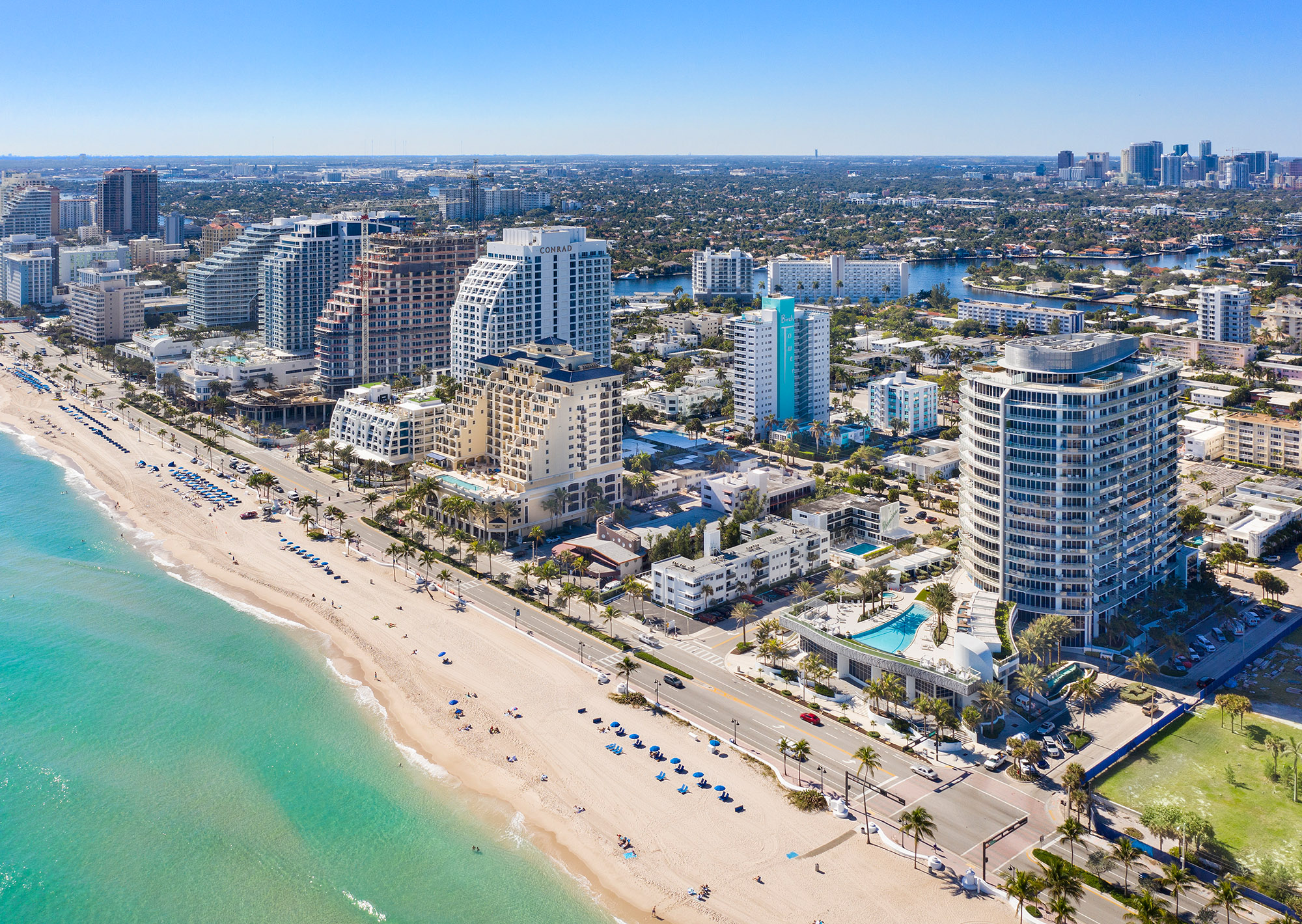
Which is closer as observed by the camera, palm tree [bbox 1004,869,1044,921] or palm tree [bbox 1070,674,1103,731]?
palm tree [bbox 1004,869,1044,921]

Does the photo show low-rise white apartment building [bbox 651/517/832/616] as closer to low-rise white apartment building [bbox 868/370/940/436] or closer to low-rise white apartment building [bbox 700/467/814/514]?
low-rise white apartment building [bbox 700/467/814/514]

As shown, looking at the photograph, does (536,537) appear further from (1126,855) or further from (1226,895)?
(1226,895)

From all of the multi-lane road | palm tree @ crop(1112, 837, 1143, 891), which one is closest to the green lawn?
palm tree @ crop(1112, 837, 1143, 891)

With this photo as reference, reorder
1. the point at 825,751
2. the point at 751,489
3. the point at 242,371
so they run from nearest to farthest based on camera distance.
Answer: the point at 825,751 → the point at 751,489 → the point at 242,371

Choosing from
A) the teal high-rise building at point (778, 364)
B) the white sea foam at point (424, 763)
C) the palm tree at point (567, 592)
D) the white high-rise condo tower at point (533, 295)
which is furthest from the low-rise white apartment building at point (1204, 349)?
the white sea foam at point (424, 763)

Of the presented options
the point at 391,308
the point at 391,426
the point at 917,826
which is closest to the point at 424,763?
the point at 917,826

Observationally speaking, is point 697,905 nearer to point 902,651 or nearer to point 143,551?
point 902,651

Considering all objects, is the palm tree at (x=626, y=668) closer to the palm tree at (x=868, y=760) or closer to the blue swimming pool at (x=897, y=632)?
the blue swimming pool at (x=897, y=632)
